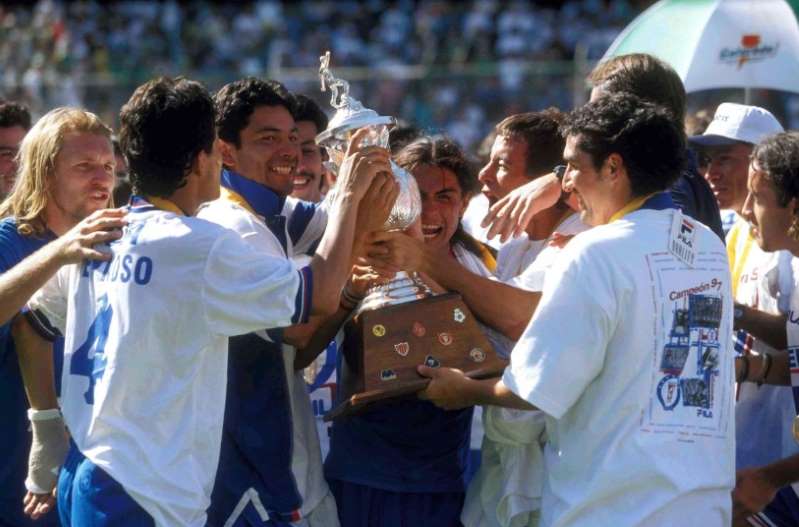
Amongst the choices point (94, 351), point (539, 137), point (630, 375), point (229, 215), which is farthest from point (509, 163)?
point (94, 351)

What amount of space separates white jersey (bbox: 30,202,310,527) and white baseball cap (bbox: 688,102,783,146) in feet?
8.74

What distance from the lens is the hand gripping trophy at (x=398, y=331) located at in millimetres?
4098

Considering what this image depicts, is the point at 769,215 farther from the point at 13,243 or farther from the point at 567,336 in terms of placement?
the point at 13,243

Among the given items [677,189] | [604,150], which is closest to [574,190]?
[604,150]

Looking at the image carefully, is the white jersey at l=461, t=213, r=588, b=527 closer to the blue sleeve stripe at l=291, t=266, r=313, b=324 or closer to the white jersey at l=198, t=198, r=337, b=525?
the white jersey at l=198, t=198, r=337, b=525

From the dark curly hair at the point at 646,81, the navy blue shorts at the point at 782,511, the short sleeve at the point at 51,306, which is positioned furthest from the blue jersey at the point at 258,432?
the navy blue shorts at the point at 782,511

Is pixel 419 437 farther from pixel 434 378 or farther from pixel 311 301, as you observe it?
pixel 311 301

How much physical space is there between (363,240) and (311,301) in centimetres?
37

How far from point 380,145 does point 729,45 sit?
3.25 m

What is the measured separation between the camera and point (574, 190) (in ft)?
12.8

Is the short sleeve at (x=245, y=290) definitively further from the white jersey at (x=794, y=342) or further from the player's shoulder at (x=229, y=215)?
the white jersey at (x=794, y=342)

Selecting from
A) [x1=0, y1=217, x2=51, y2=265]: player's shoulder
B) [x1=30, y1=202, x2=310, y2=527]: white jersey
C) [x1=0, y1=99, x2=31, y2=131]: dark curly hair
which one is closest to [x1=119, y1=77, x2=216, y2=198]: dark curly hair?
[x1=30, y1=202, x2=310, y2=527]: white jersey

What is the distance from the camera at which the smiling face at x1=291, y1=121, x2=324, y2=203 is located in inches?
229

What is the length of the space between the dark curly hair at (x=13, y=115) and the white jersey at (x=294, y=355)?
187 centimetres
